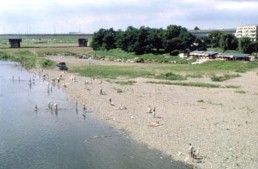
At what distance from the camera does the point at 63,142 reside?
36062 mm

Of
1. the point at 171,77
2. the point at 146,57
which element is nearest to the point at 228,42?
the point at 146,57

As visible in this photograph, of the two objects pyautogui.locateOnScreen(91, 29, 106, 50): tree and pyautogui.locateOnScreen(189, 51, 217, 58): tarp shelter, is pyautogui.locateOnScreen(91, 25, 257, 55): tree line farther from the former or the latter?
pyautogui.locateOnScreen(91, 29, 106, 50): tree

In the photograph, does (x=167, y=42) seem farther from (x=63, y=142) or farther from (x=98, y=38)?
(x=63, y=142)

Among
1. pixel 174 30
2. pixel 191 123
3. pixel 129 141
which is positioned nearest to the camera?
pixel 129 141

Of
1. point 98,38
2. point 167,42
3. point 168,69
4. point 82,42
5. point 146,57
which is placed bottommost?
point 168,69

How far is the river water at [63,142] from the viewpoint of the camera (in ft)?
99.1

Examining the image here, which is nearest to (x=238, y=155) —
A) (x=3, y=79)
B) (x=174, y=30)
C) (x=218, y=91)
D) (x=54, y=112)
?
(x=54, y=112)

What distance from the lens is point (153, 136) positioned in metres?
36.6

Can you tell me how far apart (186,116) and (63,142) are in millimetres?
14096

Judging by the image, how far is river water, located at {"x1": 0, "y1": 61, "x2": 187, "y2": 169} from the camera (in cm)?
3020

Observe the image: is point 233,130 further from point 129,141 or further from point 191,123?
point 129,141

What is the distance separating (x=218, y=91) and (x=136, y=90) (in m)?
11.9

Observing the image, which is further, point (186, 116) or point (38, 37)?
point (38, 37)

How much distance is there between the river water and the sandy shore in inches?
67.0
